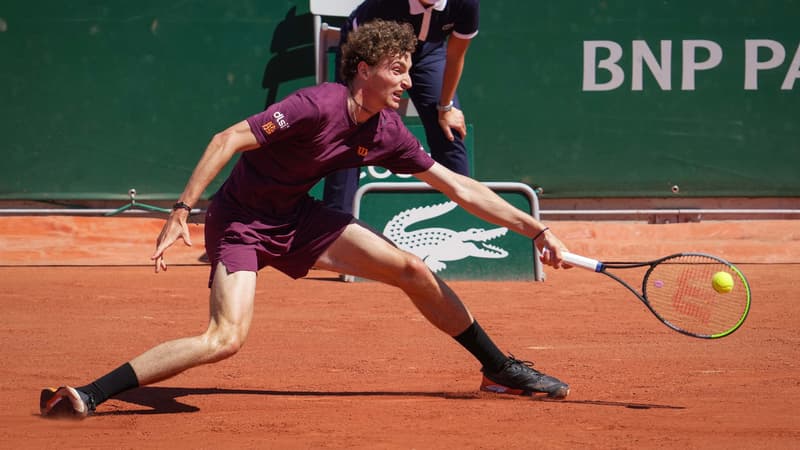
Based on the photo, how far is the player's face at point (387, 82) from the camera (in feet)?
12.4

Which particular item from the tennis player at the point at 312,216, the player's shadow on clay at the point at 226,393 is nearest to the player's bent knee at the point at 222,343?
the tennis player at the point at 312,216

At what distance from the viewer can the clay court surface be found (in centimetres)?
346

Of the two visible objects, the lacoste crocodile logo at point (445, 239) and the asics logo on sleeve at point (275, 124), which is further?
the lacoste crocodile logo at point (445, 239)

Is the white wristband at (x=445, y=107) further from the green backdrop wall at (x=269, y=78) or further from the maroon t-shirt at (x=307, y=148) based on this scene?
the green backdrop wall at (x=269, y=78)

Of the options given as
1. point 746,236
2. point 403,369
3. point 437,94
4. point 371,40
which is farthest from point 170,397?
point 746,236

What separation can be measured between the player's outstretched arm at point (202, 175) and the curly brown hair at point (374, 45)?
0.48 metres

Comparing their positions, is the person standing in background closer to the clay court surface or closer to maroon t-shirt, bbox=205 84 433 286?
the clay court surface

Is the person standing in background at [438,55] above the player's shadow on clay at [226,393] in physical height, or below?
above

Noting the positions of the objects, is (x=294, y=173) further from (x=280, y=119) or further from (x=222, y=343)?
(x=222, y=343)

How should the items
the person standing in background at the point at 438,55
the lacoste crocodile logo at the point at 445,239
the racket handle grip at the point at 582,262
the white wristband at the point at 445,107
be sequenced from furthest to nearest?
the lacoste crocodile logo at the point at 445,239 → the white wristband at the point at 445,107 → the person standing in background at the point at 438,55 → the racket handle grip at the point at 582,262

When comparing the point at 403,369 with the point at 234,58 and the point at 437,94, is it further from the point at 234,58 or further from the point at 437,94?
the point at 234,58

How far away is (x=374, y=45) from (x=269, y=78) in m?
4.75

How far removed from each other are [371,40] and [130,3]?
5.13m

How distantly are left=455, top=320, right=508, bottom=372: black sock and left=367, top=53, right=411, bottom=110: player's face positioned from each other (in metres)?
0.88
